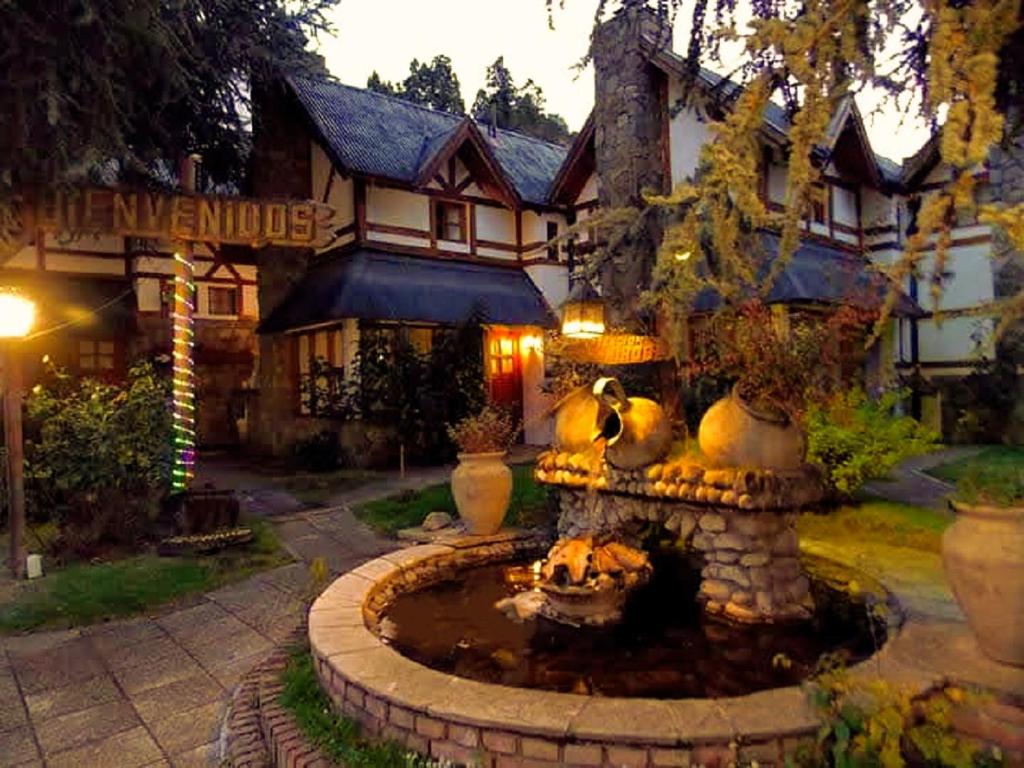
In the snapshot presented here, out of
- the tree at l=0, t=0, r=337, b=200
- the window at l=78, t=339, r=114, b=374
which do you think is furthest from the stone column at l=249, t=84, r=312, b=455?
the tree at l=0, t=0, r=337, b=200

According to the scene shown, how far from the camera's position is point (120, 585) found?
6027 millimetres

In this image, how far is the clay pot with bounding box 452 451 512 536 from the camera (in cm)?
607

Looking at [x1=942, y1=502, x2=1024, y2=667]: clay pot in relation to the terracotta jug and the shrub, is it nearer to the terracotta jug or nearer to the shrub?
the terracotta jug

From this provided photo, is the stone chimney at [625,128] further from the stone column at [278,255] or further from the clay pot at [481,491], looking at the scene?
the stone column at [278,255]

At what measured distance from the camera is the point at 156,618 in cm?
546

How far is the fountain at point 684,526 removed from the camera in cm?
444

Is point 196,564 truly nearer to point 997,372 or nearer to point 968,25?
point 968,25

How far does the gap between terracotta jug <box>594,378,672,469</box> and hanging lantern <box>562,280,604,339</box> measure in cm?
74

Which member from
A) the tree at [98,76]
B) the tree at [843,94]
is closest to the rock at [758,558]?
the tree at [843,94]

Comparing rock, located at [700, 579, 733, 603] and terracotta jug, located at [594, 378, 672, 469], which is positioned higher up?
terracotta jug, located at [594, 378, 672, 469]

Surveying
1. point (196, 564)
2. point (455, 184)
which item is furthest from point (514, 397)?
point (196, 564)

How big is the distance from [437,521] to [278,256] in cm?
1008

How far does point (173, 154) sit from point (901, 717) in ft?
39.4

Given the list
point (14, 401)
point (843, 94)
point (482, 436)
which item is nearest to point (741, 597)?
point (482, 436)
